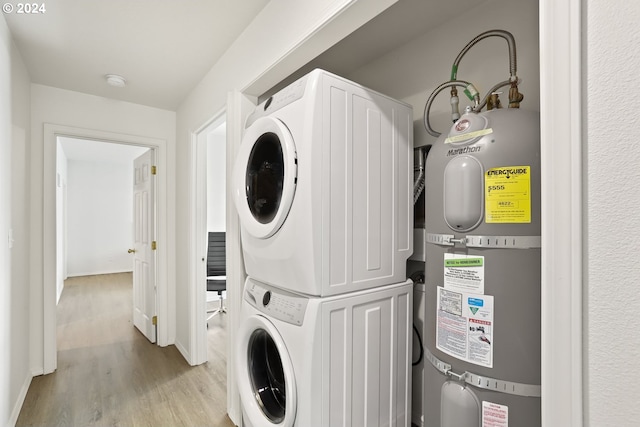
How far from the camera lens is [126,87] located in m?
2.66

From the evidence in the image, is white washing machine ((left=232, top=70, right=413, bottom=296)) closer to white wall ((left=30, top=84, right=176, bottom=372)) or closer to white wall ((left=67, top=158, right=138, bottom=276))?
white wall ((left=30, top=84, right=176, bottom=372))

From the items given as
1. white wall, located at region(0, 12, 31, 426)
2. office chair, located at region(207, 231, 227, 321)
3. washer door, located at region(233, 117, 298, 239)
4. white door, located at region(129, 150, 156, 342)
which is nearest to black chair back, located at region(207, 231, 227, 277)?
office chair, located at region(207, 231, 227, 321)

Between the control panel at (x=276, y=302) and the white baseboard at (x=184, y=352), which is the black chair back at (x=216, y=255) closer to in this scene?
the white baseboard at (x=184, y=352)

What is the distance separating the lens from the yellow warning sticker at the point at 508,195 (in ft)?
3.08

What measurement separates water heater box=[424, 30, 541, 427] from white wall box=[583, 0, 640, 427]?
37cm

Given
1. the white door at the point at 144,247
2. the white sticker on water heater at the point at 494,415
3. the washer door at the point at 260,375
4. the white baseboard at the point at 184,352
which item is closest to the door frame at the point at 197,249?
the white baseboard at the point at 184,352

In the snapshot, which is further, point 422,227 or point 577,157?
point 422,227

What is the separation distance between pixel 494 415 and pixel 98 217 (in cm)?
809

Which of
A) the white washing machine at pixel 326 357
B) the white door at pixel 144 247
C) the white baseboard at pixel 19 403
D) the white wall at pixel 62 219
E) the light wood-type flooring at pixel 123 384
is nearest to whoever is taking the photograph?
the white washing machine at pixel 326 357

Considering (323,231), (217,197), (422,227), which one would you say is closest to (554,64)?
(323,231)

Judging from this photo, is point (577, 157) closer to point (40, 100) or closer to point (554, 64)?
point (554, 64)

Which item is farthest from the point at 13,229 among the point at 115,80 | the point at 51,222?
the point at 115,80

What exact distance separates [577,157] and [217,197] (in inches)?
176

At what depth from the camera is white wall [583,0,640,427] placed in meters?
0.54
